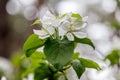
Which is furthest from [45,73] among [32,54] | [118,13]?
[118,13]

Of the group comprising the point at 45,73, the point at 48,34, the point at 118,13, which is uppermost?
the point at 48,34

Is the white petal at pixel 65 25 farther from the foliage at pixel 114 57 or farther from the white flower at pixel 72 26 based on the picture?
the foliage at pixel 114 57

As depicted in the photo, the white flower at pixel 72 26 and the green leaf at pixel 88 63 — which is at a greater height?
the white flower at pixel 72 26

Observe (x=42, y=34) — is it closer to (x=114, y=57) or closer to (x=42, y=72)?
(x=42, y=72)

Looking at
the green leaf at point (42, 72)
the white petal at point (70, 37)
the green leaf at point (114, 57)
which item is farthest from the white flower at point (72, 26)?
the green leaf at point (114, 57)

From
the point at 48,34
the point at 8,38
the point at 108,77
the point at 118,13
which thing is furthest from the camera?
the point at 8,38

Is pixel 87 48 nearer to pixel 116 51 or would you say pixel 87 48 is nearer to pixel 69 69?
pixel 69 69
